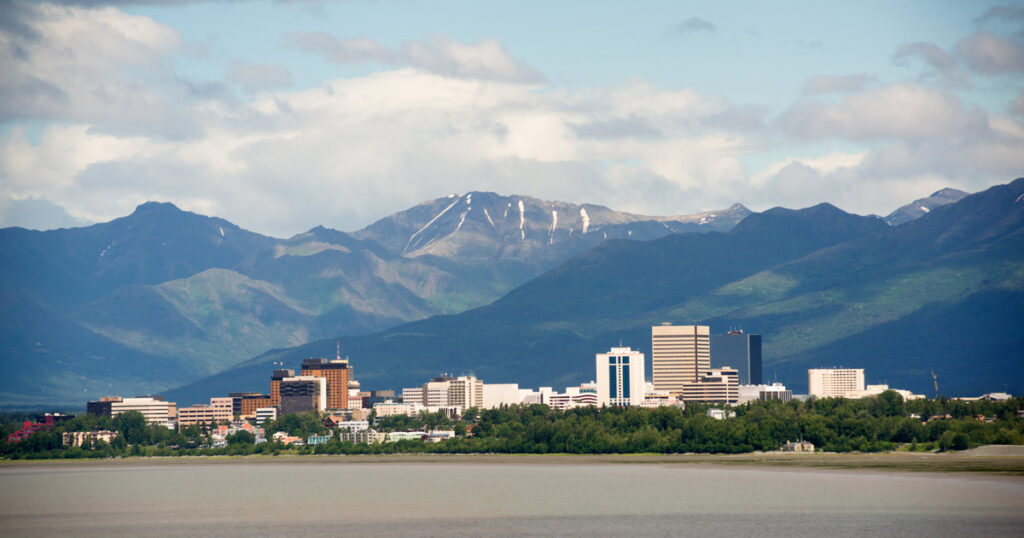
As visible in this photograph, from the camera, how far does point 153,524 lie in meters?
115

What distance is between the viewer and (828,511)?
114 meters

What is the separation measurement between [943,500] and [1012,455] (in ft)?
212

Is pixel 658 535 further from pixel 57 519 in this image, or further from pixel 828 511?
pixel 57 519

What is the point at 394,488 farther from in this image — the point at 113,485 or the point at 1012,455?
the point at 1012,455

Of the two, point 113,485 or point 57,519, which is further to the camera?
point 113,485

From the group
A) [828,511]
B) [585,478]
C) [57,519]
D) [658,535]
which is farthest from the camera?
[585,478]

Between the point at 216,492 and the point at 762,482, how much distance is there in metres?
52.9

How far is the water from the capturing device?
106688 millimetres

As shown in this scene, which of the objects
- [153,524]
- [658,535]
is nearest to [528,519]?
[658,535]

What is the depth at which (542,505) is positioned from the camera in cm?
12606

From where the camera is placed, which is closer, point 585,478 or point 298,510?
point 298,510

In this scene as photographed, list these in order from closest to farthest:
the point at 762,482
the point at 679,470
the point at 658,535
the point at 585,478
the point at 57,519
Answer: the point at 658,535 → the point at 57,519 → the point at 762,482 → the point at 585,478 → the point at 679,470

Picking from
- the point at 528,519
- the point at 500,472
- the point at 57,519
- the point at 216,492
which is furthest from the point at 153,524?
the point at 500,472

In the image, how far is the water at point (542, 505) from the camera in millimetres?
106688
